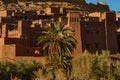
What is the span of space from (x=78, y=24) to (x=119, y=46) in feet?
25.6

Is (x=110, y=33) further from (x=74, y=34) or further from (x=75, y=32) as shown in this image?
(x=74, y=34)

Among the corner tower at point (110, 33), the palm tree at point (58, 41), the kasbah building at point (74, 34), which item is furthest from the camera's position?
the corner tower at point (110, 33)

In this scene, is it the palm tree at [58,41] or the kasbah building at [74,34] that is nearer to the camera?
the palm tree at [58,41]

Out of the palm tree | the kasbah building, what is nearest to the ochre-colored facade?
the kasbah building

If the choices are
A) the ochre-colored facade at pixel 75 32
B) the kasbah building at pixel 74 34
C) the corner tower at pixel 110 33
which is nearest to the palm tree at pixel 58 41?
the kasbah building at pixel 74 34

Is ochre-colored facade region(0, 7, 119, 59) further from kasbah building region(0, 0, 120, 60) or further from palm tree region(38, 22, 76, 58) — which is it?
palm tree region(38, 22, 76, 58)

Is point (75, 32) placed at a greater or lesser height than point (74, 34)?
greater

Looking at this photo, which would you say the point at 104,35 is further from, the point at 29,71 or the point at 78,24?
the point at 29,71

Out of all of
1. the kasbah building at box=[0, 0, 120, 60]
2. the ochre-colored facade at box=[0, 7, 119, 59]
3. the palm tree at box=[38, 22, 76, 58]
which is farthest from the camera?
the ochre-colored facade at box=[0, 7, 119, 59]

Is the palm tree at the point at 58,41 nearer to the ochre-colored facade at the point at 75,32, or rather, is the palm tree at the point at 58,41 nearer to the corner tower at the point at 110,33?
the ochre-colored facade at the point at 75,32

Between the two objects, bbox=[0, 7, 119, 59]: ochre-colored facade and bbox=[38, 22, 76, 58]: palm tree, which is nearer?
bbox=[38, 22, 76, 58]: palm tree

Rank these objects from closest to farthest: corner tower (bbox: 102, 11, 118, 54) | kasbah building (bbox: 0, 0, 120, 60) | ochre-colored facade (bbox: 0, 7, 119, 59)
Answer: kasbah building (bbox: 0, 0, 120, 60) < ochre-colored facade (bbox: 0, 7, 119, 59) < corner tower (bbox: 102, 11, 118, 54)

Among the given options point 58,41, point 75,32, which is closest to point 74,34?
point 75,32

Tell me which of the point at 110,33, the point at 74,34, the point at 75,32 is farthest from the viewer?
the point at 110,33
